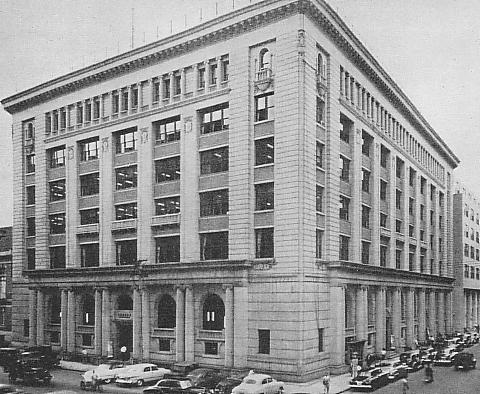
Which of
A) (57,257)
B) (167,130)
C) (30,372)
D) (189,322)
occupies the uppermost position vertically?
(167,130)

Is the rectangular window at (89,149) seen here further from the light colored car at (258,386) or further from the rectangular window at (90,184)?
the light colored car at (258,386)

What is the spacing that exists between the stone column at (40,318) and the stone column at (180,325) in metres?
18.8

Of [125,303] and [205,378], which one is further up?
[125,303]

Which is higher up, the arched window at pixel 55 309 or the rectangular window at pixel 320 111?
the rectangular window at pixel 320 111

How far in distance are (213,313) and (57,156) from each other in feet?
86.5

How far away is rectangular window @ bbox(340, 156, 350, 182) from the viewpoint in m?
52.5

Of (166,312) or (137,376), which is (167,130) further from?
(137,376)

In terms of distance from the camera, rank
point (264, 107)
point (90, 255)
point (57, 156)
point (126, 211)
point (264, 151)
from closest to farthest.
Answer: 1. point (264, 151)
2. point (264, 107)
3. point (126, 211)
4. point (90, 255)
5. point (57, 156)

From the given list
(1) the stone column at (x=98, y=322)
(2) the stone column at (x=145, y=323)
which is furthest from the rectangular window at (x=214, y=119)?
(1) the stone column at (x=98, y=322)

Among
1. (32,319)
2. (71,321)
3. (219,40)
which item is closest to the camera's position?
(219,40)

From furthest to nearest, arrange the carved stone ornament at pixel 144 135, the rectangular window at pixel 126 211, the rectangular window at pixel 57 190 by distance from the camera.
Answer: the rectangular window at pixel 57 190
the rectangular window at pixel 126 211
the carved stone ornament at pixel 144 135

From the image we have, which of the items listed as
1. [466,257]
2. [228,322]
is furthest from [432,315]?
[228,322]

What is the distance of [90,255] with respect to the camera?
5875 cm

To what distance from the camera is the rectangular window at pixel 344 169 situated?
5251 centimetres
